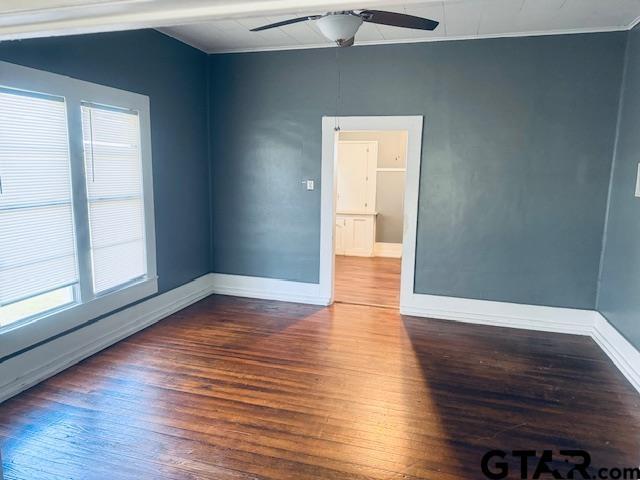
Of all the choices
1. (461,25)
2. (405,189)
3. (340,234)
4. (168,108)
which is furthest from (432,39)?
(340,234)

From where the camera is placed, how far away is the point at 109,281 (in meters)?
3.59

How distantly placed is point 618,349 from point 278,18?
401 cm

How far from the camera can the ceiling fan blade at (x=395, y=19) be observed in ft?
8.16

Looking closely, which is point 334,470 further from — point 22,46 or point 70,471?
point 22,46

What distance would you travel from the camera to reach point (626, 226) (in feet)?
11.3

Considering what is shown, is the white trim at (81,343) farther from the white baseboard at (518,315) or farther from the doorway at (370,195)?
the doorway at (370,195)

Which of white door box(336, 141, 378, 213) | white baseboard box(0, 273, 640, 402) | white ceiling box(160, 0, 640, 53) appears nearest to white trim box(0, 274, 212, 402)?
white baseboard box(0, 273, 640, 402)

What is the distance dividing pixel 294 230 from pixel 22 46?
292cm

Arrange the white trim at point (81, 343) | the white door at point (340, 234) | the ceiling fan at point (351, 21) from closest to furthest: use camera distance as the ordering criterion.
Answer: the ceiling fan at point (351, 21)
the white trim at point (81, 343)
the white door at point (340, 234)

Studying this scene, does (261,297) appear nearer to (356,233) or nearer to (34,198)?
(34,198)

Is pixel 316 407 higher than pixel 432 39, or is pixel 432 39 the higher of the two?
pixel 432 39

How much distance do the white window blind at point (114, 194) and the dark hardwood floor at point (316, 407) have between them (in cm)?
68

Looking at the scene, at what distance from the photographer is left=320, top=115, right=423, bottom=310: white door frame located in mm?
4328

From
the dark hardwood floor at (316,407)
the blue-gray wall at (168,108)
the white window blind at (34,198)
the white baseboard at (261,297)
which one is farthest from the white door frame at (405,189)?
the white window blind at (34,198)
